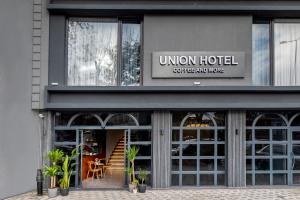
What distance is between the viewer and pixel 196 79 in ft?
41.0

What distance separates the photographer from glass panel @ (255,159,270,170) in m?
12.7

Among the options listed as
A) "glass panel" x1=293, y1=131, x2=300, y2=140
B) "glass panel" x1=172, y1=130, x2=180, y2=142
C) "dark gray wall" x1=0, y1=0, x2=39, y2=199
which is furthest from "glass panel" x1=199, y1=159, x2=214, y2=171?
"dark gray wall" x1=0, y1=0, x2=39, y2=199

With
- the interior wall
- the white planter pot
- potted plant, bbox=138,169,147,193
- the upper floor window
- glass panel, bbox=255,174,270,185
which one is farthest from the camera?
the interior wall

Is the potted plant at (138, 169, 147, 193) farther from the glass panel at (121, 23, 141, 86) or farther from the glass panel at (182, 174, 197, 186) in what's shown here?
the glass panel at (121, 23, 141, 86)

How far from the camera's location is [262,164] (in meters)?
12.8

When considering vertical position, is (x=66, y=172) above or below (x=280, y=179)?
above

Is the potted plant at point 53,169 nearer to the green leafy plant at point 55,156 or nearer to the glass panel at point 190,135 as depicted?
the green leafy plant at point 55,156

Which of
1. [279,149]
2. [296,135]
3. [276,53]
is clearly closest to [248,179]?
[279,149]

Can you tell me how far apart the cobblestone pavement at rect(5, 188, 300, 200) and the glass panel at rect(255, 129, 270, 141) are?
6.58 ft

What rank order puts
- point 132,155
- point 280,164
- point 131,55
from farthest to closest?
point 131,55 < point 280,164 < point 132,155

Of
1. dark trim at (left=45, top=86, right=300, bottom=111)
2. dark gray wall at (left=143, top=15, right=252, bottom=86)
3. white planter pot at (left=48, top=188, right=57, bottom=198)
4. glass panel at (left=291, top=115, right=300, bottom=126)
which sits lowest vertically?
white planter pot at (left=48, top=188, right=57, bottom=198)

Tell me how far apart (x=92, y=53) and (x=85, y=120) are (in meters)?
2.71

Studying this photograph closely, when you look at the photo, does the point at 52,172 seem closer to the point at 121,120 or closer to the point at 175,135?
the point at 121,120

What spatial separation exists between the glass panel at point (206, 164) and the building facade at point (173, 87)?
0.04 m
